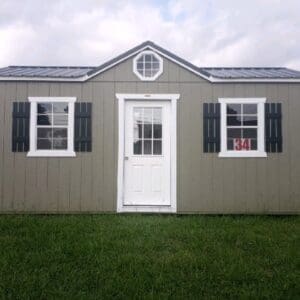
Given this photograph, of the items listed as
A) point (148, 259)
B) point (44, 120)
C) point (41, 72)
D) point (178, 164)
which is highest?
point (41, 72)

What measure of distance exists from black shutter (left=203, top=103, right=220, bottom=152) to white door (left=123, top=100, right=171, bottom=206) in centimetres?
74

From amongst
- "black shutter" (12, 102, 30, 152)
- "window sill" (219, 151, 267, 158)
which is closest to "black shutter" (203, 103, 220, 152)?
"window sill" (219, 151, 267, 158)

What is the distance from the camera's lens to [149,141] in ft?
25.3

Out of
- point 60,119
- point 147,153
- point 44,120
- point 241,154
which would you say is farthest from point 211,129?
point 44,120

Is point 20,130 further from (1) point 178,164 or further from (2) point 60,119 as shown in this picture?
(1) point 178,164

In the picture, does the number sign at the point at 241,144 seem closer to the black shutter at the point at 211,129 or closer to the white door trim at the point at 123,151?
the black shutter at the point at 211,129

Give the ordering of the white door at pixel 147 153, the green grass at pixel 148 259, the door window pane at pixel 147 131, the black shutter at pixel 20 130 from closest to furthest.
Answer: the green grass at pixel 148 259, the black shutter at pixel 20 130, the white door at pixel 147 153, the door window pane at pixel 147 131

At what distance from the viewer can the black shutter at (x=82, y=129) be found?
297 inches

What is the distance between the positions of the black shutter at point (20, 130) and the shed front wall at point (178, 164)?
11 centimetres

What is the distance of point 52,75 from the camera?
760 centimetres

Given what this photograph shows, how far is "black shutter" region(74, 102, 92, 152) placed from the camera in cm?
754

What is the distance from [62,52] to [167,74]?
18167mm

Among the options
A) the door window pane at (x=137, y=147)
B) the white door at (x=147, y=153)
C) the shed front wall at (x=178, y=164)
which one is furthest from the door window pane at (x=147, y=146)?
the shed front wall at (x=178, y=164)

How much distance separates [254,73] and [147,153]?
116 inches
